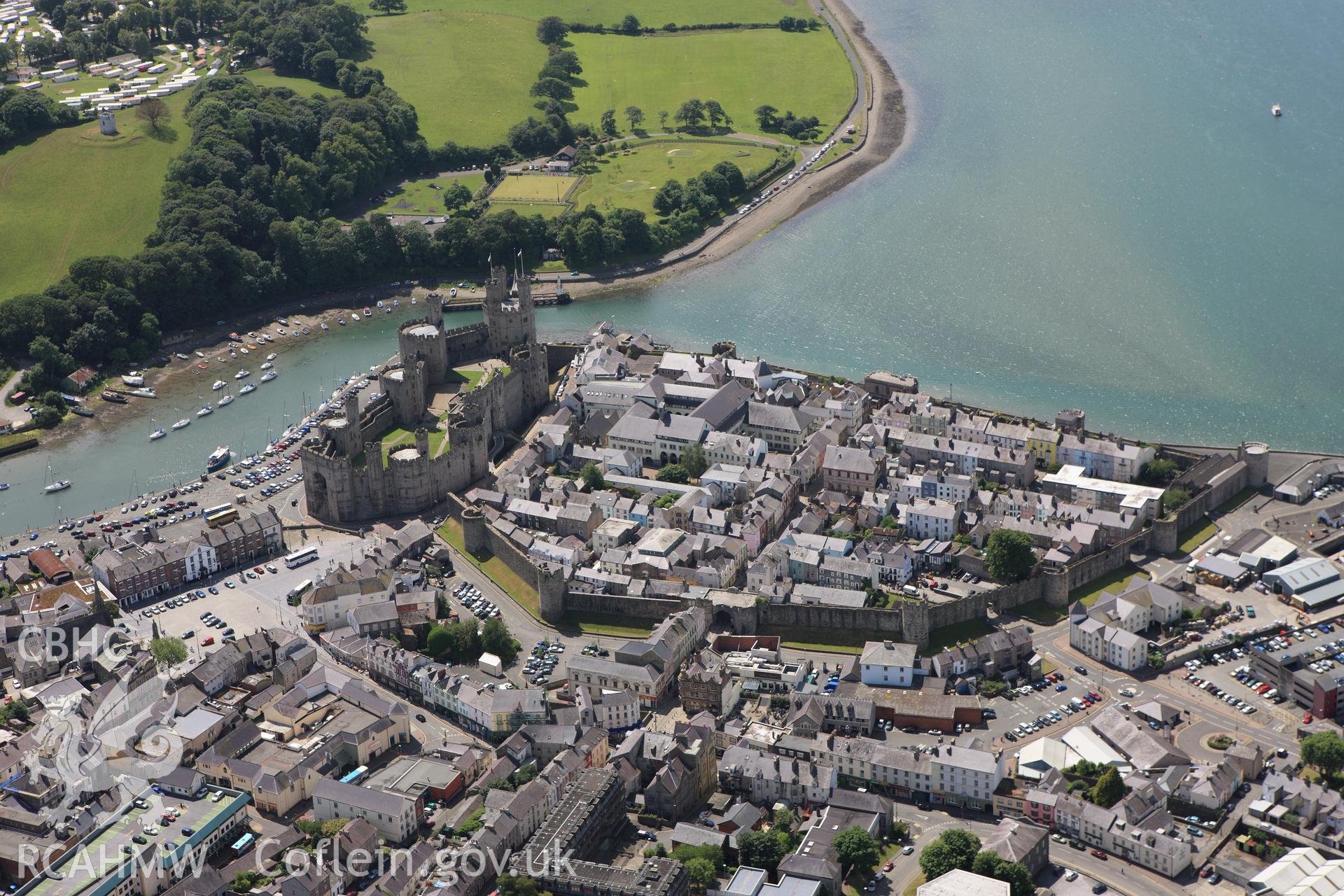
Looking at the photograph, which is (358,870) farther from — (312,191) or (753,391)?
(312,191)

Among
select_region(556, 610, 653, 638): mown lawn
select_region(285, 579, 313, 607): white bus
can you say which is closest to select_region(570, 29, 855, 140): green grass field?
select_region(285, 579, 313, 607): white bus

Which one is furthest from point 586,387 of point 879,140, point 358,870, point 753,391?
point 879,140

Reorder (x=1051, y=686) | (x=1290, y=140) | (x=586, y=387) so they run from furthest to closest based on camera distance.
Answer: (x=1290, y=140)
(x=586, y=387)
(x=1051, y=686)

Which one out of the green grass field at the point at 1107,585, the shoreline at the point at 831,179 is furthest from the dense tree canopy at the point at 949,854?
the shoreline at the point at 831,179

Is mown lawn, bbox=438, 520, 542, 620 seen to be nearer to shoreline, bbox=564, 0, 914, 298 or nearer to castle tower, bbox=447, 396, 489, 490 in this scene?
castle tower, bbox=447, 396, 489, 490

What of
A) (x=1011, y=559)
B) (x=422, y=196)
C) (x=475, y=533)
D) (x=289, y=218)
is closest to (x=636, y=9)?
(x=422, y=196)
